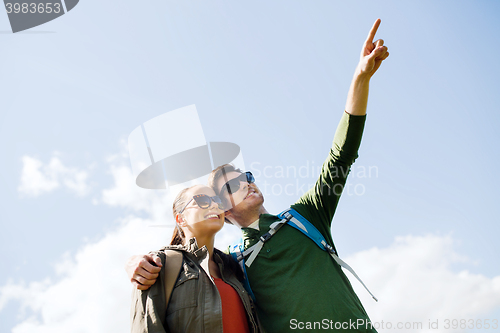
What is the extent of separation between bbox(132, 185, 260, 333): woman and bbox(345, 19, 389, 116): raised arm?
2.22 meters

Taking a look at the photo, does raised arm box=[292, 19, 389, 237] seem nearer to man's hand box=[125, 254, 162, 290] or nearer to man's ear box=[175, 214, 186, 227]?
man's ear box=[175, 214, 186, 227]

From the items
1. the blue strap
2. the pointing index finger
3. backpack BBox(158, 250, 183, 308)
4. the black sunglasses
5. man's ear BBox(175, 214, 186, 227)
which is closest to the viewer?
backpack BBox(158, 250, 183, 308)

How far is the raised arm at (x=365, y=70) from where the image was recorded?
13.4 feet

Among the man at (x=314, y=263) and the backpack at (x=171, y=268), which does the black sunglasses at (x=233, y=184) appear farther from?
the backpack at (x=171, y=268)

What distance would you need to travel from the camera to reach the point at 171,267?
11.7 feet

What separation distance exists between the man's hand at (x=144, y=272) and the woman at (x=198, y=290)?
79mm

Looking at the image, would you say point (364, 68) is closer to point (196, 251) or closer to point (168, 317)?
point (196, 251)

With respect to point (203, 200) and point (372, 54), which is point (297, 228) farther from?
point (372, 54)

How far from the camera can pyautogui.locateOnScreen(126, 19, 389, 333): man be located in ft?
12.5

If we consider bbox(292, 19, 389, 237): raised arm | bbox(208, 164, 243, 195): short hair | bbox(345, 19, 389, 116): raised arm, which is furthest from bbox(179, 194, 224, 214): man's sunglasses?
bbox(345, 19, 389, 116): raised arm

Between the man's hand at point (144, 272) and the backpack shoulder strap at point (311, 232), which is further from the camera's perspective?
the backpack shoulder strap at point (311, 232)

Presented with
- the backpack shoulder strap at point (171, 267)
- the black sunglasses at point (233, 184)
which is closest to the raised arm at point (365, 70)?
the black sunglasses at point (233, 184)

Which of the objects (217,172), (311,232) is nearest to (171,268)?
(311,232)

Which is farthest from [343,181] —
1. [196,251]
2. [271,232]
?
[196,251]
